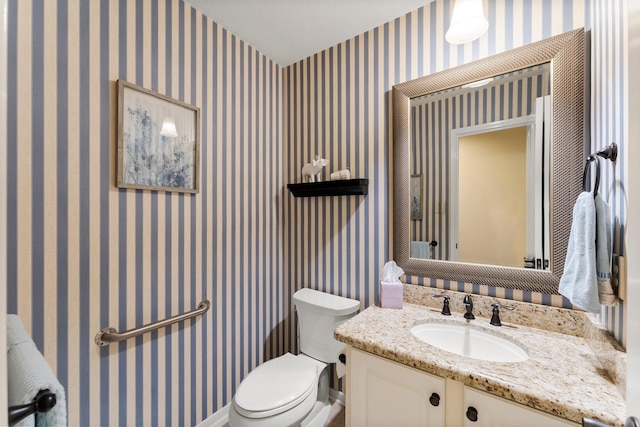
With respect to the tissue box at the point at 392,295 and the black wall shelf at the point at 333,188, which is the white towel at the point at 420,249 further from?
the black wall shelf at the point at 333,188

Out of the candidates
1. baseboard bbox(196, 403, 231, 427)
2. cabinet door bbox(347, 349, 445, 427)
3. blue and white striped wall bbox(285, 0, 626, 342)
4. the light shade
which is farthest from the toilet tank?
the light shade

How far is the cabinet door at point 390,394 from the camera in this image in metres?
0.91

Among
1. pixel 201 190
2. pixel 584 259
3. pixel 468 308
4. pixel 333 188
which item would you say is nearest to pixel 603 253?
pixel 584 259

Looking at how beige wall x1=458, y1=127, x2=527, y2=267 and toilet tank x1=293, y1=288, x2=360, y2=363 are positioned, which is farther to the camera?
toilet tank x1=293, y1=288, x2=360, y2=363

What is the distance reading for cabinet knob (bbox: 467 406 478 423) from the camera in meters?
0.83

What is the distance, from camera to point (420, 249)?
1455 millimetres

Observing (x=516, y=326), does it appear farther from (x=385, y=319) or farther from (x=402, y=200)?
(x=402, y=200)

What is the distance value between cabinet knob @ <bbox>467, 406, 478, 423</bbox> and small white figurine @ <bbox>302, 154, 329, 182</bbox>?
1.37m

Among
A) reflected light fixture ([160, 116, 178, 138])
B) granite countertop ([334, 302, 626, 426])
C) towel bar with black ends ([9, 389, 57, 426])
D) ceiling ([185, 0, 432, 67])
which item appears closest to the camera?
towel bar with black ends ([9, 389, 57, 426])

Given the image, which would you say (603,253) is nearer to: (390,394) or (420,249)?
(420,249)

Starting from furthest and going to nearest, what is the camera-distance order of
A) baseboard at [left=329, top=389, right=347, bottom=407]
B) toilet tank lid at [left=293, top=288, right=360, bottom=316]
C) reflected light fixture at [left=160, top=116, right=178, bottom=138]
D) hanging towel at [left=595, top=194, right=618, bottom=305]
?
1. baseboard at [left=329, top=389, right=347, bottom=407]
2. toilet tank lid at [left=293, top=288, right=360, bottom=316]
3. reflected light fixture at [left=160, top=116, right=178, bottom=138]
4. hanging towel at [left=595, top=194, right=618, bottom=305]

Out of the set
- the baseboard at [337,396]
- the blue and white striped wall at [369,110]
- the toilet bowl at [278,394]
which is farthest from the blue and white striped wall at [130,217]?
the baseboard at [337,396]

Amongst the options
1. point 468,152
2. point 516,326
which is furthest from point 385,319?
point 468,152

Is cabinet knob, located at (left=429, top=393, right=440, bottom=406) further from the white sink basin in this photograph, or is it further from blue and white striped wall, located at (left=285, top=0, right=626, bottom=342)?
blue and white striped wall, located at (left=285, top=0, right=626, bottom=342)
